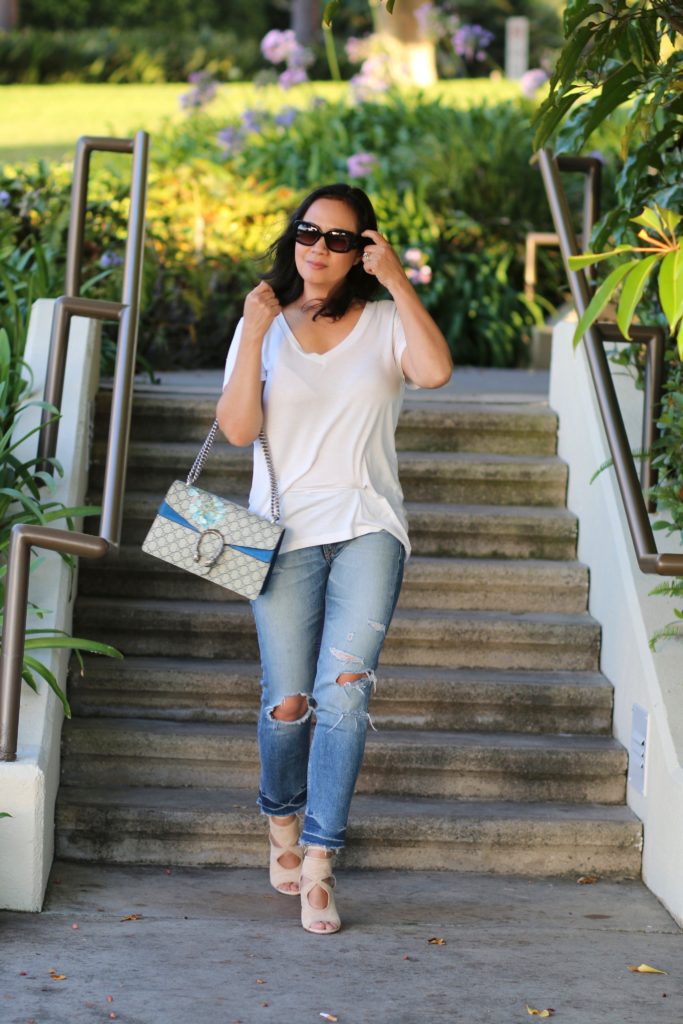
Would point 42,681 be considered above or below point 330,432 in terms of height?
below

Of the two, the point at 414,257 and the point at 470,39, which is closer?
the point at 414,257

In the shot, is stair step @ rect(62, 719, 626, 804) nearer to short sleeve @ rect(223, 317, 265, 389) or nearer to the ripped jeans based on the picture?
the ripped jeans

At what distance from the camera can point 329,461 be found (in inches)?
137

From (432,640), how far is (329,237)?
5.48 ft

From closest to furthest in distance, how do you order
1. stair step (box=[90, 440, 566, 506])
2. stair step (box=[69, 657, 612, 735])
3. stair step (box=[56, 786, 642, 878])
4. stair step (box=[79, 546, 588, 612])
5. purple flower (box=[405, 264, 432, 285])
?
1. stair step (box=[56, 786, 642, 878])
2. stair step (box=[69, 657, 612, 735])
3. stair step (box=[79, 546, 588, 612])
4. stair step (box=[90, 440, 566, 506])
5. purple flower (box=[405, 264, 432, 285])

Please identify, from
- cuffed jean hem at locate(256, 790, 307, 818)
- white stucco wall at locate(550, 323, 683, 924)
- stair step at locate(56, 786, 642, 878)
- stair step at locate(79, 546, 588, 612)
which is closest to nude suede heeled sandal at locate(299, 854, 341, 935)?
cuffed jean hem at locate(256, 790, 307, 818)

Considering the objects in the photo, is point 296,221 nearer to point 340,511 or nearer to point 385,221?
point 340,511

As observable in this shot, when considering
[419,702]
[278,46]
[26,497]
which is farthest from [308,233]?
[278,46]

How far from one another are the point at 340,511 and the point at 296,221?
2.39 feet

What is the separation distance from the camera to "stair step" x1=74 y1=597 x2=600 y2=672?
4.68 m

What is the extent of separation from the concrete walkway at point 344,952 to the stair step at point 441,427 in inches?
77.1

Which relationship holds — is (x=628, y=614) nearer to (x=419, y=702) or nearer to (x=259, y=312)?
(x=419, y=702)

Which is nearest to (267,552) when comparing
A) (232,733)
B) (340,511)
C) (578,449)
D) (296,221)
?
(340,511)

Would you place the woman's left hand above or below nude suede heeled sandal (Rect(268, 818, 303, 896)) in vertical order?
above
